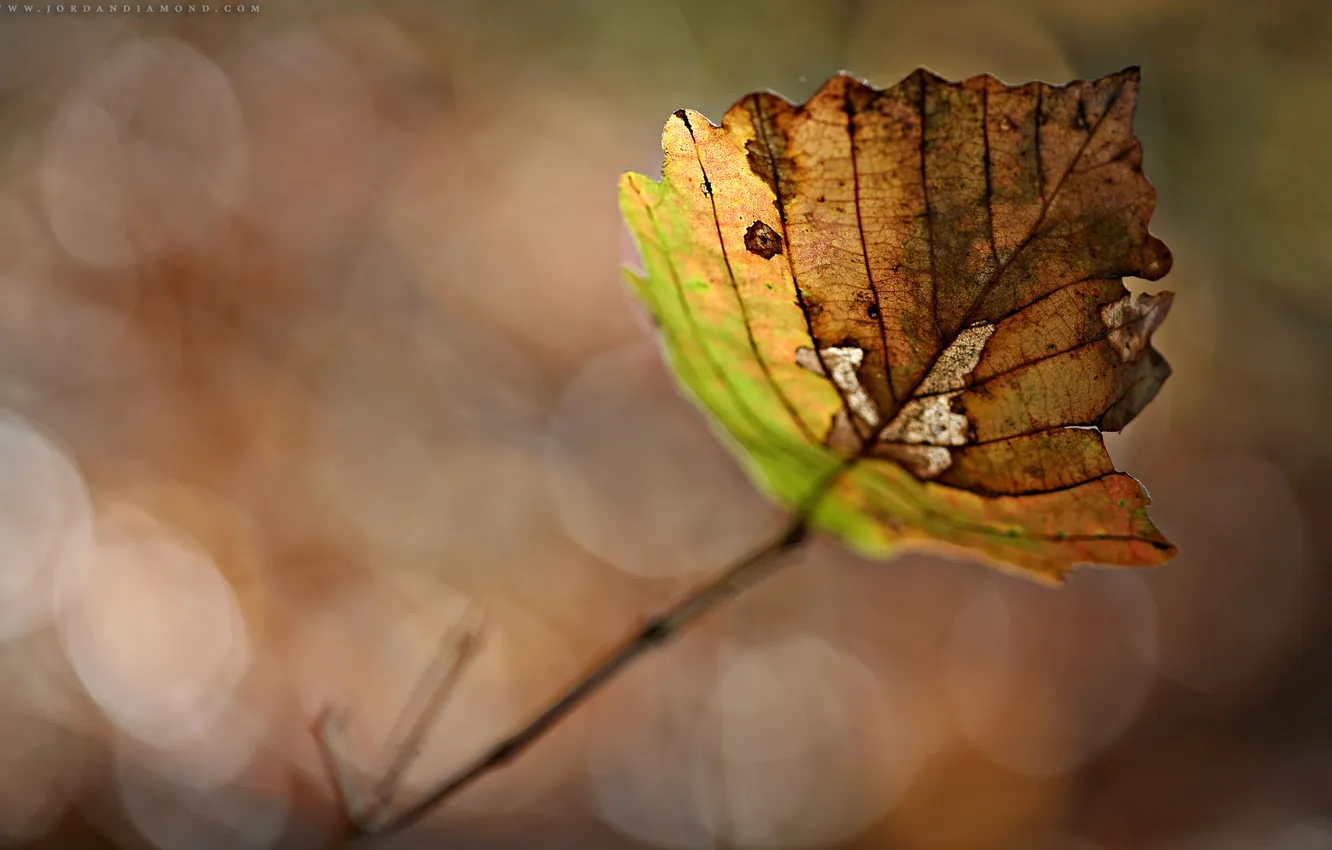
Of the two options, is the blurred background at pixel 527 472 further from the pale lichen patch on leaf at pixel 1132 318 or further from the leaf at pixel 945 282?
the pale lichen patch on leaf at pixel 1132 318

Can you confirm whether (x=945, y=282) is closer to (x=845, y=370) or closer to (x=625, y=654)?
(x=845, y=370)

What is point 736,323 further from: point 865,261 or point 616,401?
point 616,401

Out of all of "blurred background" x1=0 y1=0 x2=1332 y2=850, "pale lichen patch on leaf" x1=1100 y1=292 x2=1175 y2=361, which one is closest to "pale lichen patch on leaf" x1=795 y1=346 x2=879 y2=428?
"pale lichen patch on leaf" x1=1100 y1=292 x2=1175 y2=361

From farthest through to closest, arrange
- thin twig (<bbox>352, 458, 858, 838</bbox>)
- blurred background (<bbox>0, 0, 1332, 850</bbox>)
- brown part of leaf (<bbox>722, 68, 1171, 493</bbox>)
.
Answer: blurred background (<bbox>0, 0, 1332, 850</bbox>)
thin twig (<bbox>352, 458, 858, 838</bbox>)
brown part of leaf (<bbox>722, 68, 1171, 493</bbox>)

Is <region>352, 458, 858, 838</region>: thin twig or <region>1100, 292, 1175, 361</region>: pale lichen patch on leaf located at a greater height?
<region>1100, 292, 1175, 361</region>: pale lichen patch on leaf

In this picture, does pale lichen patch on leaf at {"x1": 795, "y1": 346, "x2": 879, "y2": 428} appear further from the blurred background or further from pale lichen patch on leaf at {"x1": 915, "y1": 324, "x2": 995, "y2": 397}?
the blurred background

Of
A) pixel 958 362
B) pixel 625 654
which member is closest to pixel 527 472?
pixel 625 654
